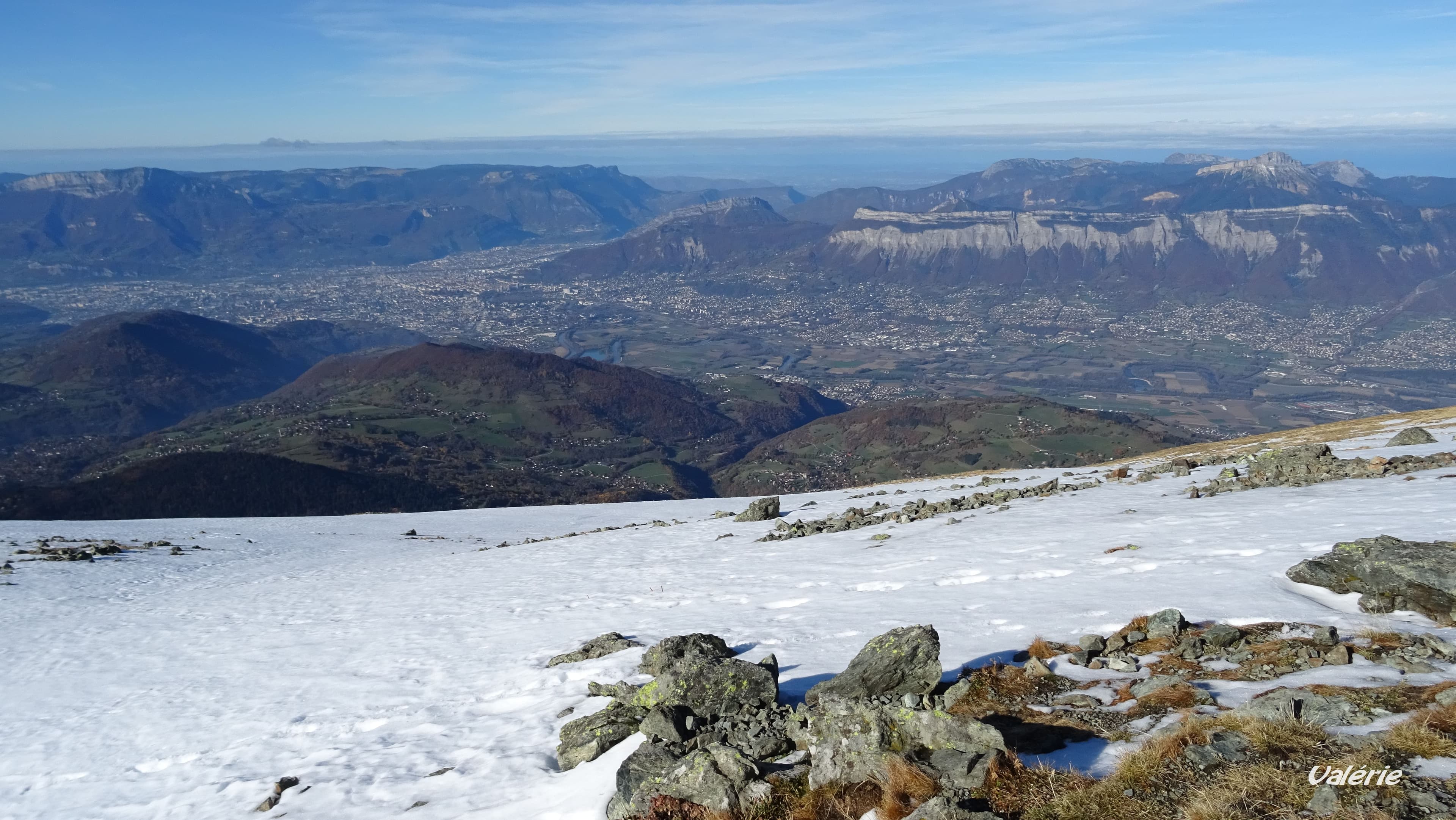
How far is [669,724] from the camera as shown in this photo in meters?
10.9

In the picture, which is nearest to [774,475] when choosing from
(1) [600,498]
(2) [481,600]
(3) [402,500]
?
(1) [600,498]

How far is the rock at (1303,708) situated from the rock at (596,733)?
790 centimetres

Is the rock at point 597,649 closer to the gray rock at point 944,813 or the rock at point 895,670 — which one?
the rock at point 895,670

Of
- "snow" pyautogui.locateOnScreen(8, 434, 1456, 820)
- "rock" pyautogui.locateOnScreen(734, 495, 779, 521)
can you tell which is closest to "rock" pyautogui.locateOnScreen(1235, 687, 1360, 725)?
"snow" pyautogui.locateOnScreen(8, 434, 1456, 820)

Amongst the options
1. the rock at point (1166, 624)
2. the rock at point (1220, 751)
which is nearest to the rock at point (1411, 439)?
the rock at point (1166, 624)

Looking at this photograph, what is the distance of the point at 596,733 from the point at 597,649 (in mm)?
5518

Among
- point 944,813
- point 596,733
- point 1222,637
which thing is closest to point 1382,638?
point 1222,637

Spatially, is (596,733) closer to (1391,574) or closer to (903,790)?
(903,790)

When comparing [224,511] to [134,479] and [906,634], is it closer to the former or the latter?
[134,479]

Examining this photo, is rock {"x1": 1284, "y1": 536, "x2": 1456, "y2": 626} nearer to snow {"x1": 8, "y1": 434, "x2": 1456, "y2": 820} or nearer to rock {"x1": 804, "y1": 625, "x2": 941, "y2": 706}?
snow {"x1": 8, "y1": 434, "x2": 1456, "y2": 820}

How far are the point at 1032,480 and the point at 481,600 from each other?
29482 millimetres

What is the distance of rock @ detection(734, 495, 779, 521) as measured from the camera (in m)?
38.2

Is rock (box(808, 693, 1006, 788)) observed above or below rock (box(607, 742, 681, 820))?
above

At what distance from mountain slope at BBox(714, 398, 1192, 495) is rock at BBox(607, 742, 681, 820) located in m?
141
